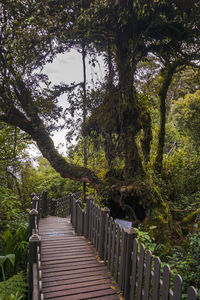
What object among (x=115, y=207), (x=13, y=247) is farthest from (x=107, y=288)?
(x=115, y=207)

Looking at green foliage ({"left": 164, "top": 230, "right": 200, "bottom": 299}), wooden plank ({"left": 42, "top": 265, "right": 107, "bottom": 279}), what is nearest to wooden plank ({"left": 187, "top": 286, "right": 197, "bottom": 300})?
green foliage ({"left": 164, "top": 230, "right": 200, "bottom": 299})

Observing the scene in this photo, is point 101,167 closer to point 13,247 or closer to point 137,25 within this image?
point 13,247

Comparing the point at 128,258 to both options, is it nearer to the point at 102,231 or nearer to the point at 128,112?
the point at 102,231

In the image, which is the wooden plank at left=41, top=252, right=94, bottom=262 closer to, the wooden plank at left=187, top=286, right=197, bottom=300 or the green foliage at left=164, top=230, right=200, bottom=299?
the green foliage at left=164, top=230, right=200, bottom=299

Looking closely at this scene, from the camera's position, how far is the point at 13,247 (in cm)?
557

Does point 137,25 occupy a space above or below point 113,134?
above

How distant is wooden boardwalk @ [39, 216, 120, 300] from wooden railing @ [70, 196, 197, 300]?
0.22 metres

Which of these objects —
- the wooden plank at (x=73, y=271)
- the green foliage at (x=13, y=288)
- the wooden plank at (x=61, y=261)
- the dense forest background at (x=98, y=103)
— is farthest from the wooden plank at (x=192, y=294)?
the dense forest background at (x=98, y=103)

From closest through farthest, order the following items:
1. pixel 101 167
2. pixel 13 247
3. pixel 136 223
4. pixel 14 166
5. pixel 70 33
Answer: pixel 13 247
pixel 70 33
pixel 136 223
pixel 14 166
pixel 101 167

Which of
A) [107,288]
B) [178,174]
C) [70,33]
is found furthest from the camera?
[178,174]

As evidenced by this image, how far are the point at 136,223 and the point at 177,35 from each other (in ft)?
20.2

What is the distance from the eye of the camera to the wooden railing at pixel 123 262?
2.71 m

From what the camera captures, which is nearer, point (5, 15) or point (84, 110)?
point (5, 15)

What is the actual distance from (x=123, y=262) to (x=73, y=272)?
1179 millimetres
